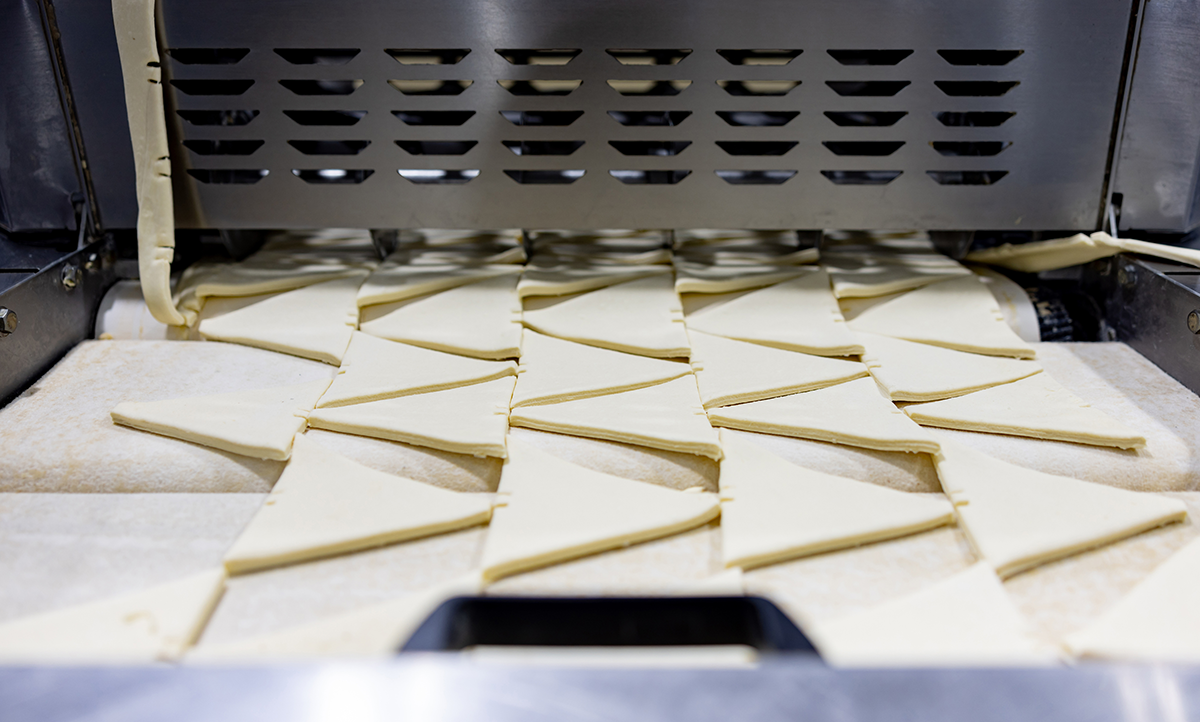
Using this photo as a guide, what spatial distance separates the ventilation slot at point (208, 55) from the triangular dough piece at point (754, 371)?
0.97 meters

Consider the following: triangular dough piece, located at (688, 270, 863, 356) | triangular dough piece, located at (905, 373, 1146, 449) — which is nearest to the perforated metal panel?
triangular dough piece, located at (688, 270, 863, 356)

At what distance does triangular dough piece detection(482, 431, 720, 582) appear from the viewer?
2.85 ft

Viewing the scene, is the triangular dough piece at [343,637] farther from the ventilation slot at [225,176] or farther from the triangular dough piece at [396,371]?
the ventilation slot at [225,176]

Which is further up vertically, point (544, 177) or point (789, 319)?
point (544, 177)

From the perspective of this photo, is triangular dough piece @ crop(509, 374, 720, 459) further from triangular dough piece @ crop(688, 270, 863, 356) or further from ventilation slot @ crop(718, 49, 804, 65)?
ventilation slot @ crop(718, 49, 804, 65)

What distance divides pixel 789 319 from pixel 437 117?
78 cm

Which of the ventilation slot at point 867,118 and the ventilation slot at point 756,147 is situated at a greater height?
the ventilation slot at point 867,118

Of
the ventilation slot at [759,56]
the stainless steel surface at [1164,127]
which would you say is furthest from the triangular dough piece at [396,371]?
the stainless steel surface at [1164,127]

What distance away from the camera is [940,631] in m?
0.77

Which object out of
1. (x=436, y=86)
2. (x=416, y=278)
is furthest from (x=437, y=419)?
(x=436, y=86)

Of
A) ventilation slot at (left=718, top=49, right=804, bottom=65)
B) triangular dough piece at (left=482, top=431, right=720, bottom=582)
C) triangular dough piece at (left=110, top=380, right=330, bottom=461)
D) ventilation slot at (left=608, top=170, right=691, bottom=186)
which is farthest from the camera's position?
ventilation slot at (left=608, top=170, right=691, bottom=186)

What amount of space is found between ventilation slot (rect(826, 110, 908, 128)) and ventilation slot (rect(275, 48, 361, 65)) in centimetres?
87

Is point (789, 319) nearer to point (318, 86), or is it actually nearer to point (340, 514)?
point (340, 514)

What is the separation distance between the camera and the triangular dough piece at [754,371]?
1.17m
